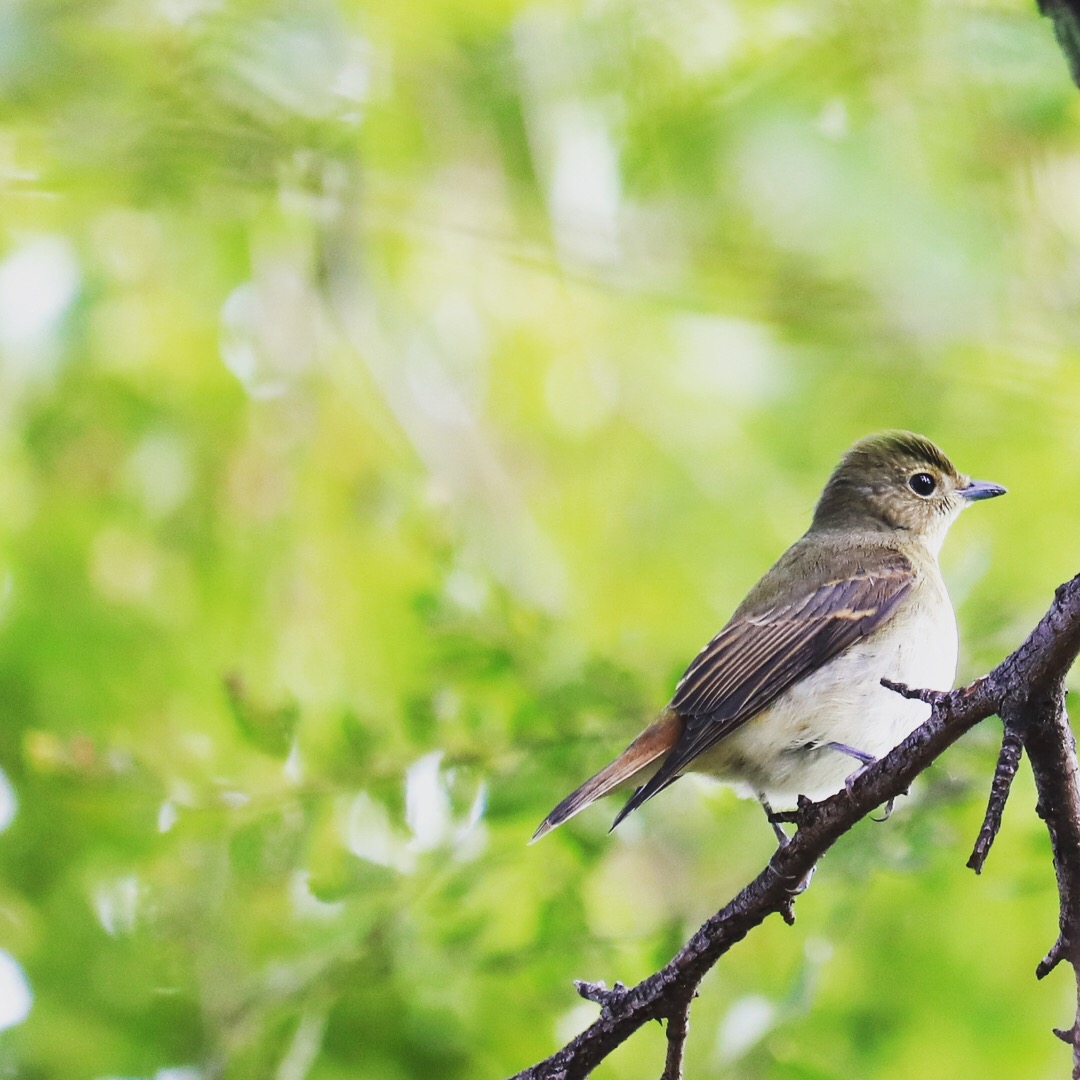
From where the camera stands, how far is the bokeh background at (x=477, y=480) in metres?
3.70

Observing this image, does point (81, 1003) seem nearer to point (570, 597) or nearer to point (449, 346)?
point (570, 597)

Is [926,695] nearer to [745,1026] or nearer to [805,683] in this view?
[805,683]

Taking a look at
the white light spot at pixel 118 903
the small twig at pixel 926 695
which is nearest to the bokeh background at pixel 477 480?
the white light spot at pixel 118 903

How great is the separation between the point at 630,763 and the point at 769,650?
0.57 m

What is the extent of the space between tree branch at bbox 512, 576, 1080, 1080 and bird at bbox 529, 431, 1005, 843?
0.97 m

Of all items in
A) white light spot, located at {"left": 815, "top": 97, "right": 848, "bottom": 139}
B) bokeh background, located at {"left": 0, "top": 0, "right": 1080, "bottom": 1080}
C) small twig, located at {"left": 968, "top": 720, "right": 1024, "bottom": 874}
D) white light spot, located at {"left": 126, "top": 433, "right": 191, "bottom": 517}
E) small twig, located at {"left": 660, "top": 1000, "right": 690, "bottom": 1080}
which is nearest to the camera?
small twig, located at {"left": 968, "top": 720, "right": 1024, "bottom": 874}

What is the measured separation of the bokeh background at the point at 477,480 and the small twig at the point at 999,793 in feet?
5.21

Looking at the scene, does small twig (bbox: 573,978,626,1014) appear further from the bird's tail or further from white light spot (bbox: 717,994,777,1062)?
white light spot (bbox: 717,994,777,1062)

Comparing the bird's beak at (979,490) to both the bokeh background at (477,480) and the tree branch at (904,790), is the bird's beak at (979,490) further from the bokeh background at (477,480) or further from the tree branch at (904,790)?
the tree branch at (904,790)

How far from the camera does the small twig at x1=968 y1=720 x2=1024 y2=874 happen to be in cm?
177

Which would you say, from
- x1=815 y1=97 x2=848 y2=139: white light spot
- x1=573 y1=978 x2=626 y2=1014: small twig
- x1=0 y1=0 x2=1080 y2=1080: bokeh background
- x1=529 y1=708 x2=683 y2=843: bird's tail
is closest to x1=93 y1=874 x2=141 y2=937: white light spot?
x1=0 y1=0 x2=1080 y2=1080: bokeh background

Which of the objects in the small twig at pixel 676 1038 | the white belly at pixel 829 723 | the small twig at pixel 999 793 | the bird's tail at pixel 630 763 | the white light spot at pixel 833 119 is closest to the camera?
the small twig at pixel 999 793

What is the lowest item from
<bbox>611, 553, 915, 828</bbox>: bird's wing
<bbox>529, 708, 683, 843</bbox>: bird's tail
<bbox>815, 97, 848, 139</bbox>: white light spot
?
<bbox>529, 708, 683, 843</bbox>: bird's tail

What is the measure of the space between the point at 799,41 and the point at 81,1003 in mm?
3755
